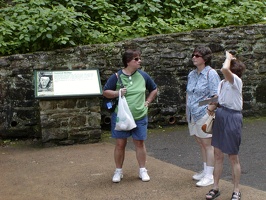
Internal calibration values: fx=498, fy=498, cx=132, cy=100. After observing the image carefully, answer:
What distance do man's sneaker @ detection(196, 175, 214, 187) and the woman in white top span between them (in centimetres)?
40

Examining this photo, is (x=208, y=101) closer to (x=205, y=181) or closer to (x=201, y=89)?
(x=201, y=89)

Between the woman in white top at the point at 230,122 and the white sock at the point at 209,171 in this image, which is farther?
the white sock at the point at 209,171

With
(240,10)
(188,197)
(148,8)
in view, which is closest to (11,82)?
(148,8)

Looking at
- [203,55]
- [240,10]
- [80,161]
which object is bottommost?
[80,161]

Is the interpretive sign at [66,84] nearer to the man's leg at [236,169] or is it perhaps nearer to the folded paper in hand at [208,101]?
the folded paper in hand at [208,101]

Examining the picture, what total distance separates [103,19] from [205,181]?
4.91m

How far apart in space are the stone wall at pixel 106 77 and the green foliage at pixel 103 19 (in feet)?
1.15

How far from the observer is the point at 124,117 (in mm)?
5719

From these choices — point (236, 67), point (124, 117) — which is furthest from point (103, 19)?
point (236, 67)

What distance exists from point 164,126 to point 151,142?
42.8 inches

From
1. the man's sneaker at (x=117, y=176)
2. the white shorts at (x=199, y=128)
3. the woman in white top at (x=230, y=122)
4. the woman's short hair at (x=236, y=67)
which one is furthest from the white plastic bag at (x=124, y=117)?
the woman's short hair at (x=236, y=67)

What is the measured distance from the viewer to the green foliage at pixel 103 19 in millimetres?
8633

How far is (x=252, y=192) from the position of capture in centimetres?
536

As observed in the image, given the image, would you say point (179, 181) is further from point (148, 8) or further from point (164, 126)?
point (148, 8)
